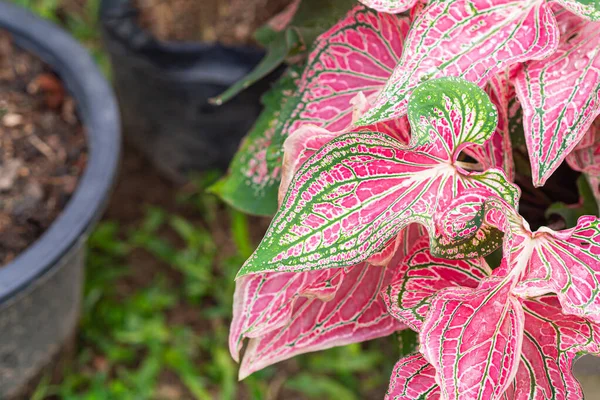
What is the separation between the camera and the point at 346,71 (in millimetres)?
665

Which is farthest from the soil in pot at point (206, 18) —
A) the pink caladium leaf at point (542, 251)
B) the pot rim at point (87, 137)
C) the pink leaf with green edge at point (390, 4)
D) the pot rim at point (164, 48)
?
the pink caladium leaf at point (542, 251)

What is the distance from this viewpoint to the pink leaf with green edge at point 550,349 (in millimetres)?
521

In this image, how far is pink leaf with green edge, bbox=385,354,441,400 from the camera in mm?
530

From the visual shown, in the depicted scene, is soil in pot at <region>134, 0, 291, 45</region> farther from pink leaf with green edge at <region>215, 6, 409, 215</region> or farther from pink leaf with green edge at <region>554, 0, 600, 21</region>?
pink leaf with green edge at <region>554, 0, 600, 21</region>

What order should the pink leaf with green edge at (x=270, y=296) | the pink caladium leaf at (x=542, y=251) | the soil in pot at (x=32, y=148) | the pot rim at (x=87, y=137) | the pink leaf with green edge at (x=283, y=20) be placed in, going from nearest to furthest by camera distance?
the pink caladium leaf at (x=542, y=251), the pink leaf with green edge at (x=270, y=296), the pink leaf with green edge at (x=283, y=20), the pot rim at (x=87, y=137), the soil in pot at (x=32, y=148)

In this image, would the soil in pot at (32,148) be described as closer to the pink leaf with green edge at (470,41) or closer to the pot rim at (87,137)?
the pot rim at (87,137)

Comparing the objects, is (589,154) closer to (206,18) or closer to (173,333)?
(206,18)

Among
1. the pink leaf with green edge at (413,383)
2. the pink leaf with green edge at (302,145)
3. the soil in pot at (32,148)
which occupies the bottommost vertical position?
the soil in pot at (32,148)

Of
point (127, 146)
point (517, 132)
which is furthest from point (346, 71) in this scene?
point (127, 146)

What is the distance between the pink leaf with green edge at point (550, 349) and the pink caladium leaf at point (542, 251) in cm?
6

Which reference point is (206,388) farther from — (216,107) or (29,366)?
(216,107)

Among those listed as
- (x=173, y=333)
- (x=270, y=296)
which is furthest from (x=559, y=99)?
(x=173, y=333)

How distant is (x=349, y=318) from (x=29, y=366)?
747 millimetres

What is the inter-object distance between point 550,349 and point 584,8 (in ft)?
0.87
